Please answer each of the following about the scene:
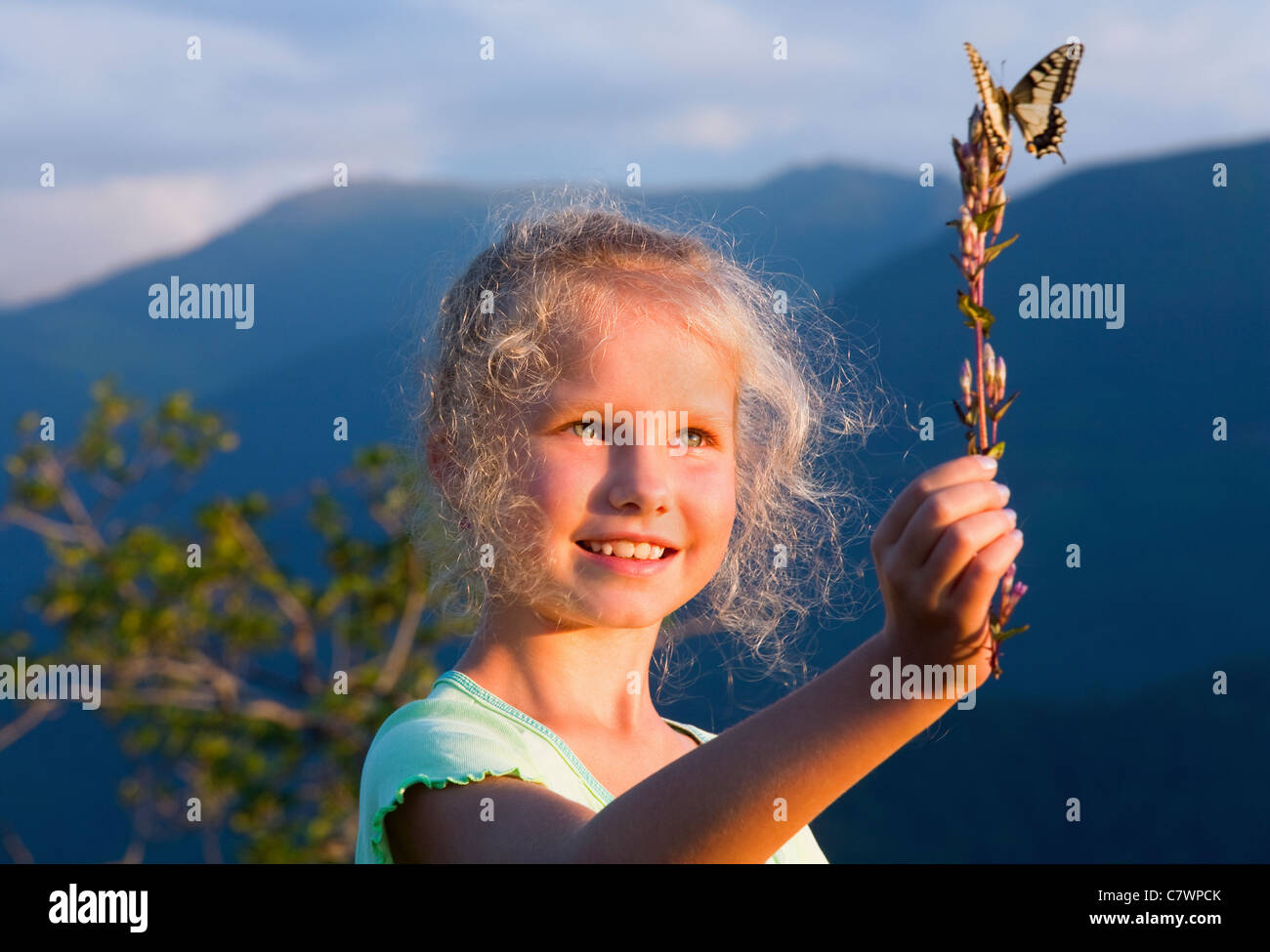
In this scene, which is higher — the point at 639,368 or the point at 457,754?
the point at 639,368

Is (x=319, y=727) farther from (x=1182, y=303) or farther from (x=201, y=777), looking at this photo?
(x=1182, y=303)

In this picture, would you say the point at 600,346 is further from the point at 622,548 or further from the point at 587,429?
the point at 622,548

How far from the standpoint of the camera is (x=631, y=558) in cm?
198

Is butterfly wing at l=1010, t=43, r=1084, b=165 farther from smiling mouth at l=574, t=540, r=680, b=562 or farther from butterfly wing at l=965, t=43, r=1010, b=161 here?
smiling mouth at l=574, t=540, r=680, b=562

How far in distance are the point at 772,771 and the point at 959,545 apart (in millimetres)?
327

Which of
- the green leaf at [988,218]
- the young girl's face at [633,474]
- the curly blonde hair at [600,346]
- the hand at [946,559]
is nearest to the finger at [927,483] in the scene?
the hand at [946,559]

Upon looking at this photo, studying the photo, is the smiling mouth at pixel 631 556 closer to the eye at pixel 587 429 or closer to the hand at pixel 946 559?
the eye at pixel 587 429

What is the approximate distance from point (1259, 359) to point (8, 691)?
9309mm

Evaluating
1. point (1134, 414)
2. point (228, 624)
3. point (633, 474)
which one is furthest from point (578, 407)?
point (1134, 414)

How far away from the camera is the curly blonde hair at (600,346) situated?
2.10 meters

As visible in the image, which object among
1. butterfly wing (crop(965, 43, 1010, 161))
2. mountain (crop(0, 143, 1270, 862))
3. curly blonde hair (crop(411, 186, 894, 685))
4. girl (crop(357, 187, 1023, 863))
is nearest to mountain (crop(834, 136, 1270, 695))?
mountain (crop(0, 143, 1270, 862))

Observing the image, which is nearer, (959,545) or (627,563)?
(959,545)

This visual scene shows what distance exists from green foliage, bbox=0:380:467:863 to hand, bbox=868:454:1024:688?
5485 mm

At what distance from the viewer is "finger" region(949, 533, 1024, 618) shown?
4.15 feet
